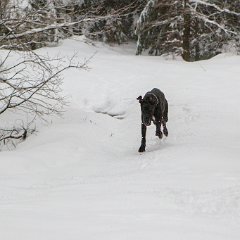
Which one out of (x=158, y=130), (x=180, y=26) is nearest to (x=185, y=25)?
(x=180, y=26)

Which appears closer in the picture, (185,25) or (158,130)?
(158,130)

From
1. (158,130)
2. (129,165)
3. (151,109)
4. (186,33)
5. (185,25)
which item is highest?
(185,25)

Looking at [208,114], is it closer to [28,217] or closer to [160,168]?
[160,168]

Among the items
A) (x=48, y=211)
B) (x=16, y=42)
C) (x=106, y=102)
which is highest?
(x=16, y=42)

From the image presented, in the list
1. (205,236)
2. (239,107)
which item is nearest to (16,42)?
(239,107)

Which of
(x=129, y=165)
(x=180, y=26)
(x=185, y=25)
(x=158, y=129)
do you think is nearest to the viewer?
(x=129, y=165)

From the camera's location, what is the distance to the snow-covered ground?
15.0 ft

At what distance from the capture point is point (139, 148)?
9.35 meters

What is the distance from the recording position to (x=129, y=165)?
8086mm

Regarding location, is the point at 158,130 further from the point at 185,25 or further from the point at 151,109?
the point at 185,25

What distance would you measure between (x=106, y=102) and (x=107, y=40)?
29.2 ft

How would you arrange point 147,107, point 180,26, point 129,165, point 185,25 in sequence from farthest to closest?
1. point 180,26
2. point 185,25
3. point 147,107
4. point 129,165

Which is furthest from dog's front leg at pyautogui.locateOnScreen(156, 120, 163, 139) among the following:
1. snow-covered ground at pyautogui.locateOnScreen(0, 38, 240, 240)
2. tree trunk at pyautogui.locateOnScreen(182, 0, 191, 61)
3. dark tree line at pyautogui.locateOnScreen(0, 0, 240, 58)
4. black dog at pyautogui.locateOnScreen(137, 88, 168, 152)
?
tree trunk at pyautogui.locateOnScreen(182, 0, 191, 61)

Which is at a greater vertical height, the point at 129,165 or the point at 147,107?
the point at 147,107
